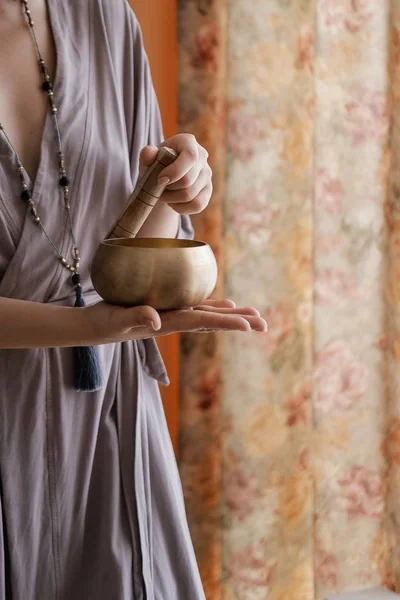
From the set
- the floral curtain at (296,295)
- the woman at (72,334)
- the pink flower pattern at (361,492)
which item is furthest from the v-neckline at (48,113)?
the pink flower pattern at (361,492)

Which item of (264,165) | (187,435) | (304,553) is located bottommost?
(304,553)

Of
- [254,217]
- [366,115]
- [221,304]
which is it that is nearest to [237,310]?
[221,304]

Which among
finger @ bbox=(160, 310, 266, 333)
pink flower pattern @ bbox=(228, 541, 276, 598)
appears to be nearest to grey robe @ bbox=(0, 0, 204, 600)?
finger @ bbox=(160, 310, 266, 333)

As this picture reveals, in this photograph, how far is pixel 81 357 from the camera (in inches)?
36.9

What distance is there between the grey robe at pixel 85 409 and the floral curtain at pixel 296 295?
0.50 metres

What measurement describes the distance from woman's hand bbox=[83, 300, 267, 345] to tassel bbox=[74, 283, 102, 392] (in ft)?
0.41

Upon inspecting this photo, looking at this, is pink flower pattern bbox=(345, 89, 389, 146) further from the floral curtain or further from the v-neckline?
the v-neckline

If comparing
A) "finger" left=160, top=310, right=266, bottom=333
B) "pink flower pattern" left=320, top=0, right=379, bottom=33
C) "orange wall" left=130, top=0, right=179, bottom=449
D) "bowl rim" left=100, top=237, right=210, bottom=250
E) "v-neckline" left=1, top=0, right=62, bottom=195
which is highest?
"pink flower pattern" left=320, top=0, right=379, bottom=33

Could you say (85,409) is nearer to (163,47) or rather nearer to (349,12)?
(163,47)

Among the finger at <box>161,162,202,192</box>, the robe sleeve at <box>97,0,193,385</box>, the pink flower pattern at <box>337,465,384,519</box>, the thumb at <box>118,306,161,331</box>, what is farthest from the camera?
the pink flower pattern at <box>337,465,384,519</box>

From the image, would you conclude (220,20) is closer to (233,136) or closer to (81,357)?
(233,136)

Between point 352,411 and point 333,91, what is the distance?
0.74 meters

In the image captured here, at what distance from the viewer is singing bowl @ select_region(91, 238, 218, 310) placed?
77 centimetres

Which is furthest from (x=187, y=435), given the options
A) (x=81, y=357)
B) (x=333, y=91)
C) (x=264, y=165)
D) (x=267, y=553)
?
(x=333, y=91)
